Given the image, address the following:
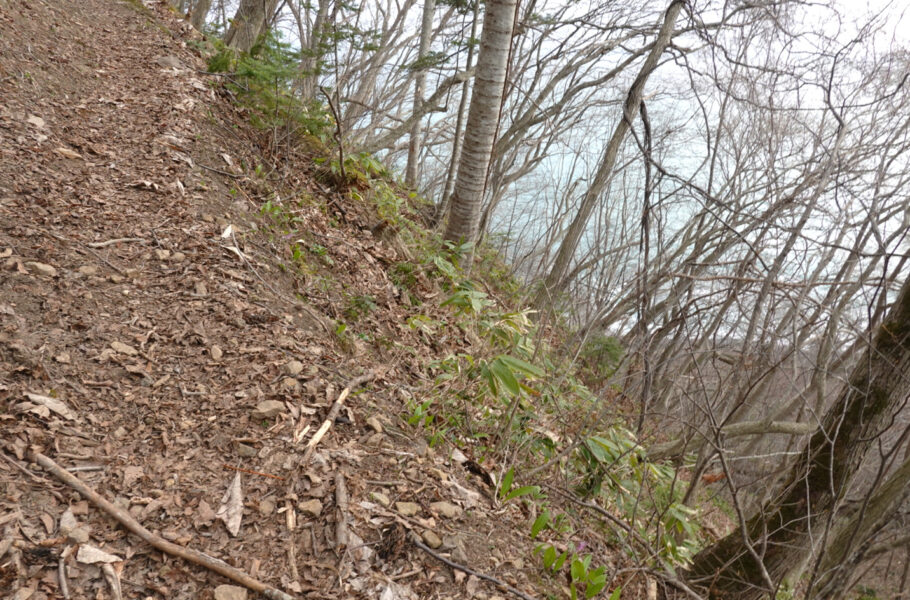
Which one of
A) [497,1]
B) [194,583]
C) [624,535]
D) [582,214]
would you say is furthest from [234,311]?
[582,214]

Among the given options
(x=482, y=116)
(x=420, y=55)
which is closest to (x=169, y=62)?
(x=482, y=116)

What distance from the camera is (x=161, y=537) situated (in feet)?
6.17

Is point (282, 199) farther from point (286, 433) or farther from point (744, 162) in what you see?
point (744, 162)

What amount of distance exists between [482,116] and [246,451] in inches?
120

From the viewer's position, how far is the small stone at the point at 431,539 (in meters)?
2.24

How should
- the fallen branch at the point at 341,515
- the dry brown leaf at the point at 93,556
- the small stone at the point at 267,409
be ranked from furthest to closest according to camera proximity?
1. the small stone at the point at 267,409
2. the fallen branch at the point at 341,515
3. the dry brown leaf at the point at 93,556

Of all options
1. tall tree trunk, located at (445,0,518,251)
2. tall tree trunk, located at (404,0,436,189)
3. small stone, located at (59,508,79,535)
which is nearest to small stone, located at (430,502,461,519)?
small stone, located at (59,508,79,535)

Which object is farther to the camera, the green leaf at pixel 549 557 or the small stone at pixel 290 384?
the small stone at pixel 290 384

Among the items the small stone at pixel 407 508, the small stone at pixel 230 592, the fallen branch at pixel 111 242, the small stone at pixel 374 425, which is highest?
the fallen branch at pixel 111 242

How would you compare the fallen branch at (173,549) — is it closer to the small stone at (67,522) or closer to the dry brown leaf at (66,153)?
the small stone at (67,522)

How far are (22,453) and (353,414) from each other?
4.36 feet

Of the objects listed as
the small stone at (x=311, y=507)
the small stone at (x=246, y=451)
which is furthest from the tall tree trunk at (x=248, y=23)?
the small stone at (x=311, y=507)

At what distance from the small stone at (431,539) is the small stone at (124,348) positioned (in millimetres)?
1650

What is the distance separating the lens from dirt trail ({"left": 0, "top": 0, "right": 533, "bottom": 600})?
1.92 m
